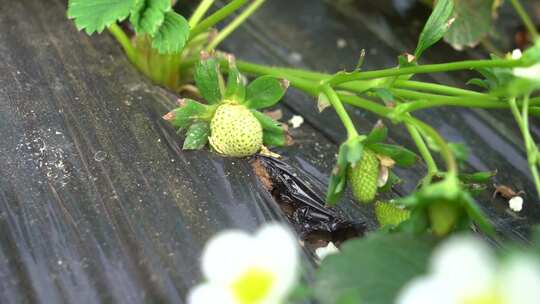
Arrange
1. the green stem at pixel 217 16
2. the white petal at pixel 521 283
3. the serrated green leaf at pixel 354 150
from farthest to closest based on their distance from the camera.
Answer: the green stem at pixel 217 16
the serrated green leaf at pixel 354 150
the white petal at pixel 521 283

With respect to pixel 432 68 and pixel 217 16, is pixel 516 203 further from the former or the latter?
pixel 217 16

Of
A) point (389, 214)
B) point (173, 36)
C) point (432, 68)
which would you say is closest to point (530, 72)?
point (432, 68)

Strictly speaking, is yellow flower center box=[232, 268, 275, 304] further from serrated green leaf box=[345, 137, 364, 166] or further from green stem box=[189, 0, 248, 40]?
green stem box=[189, 0, 248, 40]

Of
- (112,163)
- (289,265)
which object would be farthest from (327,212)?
(289,265)

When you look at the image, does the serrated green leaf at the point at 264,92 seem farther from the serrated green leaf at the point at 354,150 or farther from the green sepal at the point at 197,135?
the serrated green leaf at the point at 354,150

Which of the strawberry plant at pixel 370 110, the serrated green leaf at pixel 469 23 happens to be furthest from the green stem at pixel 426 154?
the serrated green leaf at pixel 469 23

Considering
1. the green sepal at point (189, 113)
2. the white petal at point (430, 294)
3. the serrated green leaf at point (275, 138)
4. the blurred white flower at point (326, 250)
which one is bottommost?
the blurred white flower at point (326, 250)
